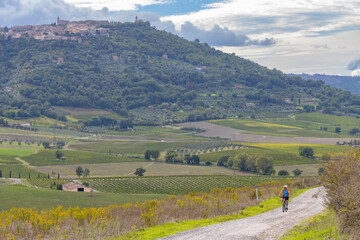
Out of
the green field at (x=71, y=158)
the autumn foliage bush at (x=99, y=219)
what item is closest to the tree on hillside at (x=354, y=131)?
the green field at (x=71, y=158)

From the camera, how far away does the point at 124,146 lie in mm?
148750

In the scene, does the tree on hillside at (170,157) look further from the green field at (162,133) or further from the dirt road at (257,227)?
the dirt road at (257,227)

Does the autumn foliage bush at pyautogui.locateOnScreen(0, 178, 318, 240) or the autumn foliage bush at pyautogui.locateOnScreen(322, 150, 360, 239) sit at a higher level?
the autumn foliage bush at pyautogui.locateOnScreen(322, 150, 360, 239)

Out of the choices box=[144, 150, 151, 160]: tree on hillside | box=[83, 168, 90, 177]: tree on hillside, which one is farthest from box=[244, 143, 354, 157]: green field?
box=[83, 168, 90, 177]: tree on hillside

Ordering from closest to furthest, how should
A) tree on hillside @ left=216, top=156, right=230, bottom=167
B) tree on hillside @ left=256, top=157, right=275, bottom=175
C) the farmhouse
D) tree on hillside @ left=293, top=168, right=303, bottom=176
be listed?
the farmhouse → tree on hillside @ left=293, top=168, right=303, bottom=176 → tree on hillside @ left=256, top=157, right=275, bottom=175 → tree on hillside @ left=216, top=156, right=230, bottom=167

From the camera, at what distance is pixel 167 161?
124188 millimetres

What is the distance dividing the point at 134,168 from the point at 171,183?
2122cm

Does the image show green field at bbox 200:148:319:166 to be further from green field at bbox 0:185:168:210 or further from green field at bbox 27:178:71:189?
green field at bbox 0:185:168:210

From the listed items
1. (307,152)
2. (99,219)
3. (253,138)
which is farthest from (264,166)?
(99,219)

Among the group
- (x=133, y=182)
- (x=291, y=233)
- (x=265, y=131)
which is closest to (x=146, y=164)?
(x=133, y=182)

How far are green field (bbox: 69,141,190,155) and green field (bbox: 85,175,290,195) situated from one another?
4006 centimetres

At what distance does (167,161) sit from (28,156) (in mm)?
39957

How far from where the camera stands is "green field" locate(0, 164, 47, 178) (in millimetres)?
103575

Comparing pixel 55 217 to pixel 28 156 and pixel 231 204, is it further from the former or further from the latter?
pixel 28 156
